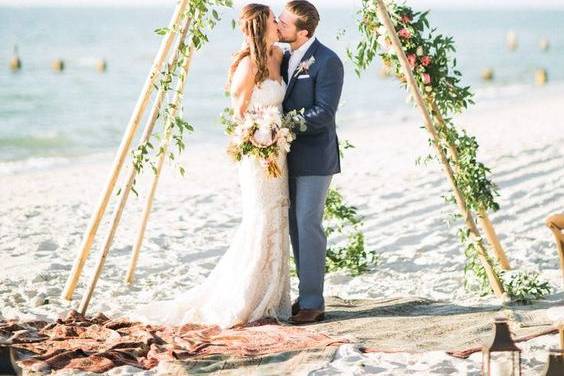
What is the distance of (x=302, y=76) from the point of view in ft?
19.8

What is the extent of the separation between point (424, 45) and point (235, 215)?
421cm

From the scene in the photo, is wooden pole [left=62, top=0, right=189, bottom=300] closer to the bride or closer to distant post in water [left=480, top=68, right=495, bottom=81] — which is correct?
the bride

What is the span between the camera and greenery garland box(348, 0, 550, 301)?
6.46m

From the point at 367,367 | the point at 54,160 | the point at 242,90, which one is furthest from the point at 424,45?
the point at 54,160

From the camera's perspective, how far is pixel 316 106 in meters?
5.98

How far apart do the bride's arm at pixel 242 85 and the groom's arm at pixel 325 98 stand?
363 mm

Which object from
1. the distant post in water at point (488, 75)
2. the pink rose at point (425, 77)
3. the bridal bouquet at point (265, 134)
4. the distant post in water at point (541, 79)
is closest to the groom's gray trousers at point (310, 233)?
the bridal bouquet at point (265, 134)

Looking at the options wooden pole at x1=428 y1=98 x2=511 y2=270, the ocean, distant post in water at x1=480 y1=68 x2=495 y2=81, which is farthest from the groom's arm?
distant post in water at x1=480 y1=68 x2=495 y2=81

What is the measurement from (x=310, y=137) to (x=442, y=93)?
112cm

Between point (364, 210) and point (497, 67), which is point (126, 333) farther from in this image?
point (497, 67)

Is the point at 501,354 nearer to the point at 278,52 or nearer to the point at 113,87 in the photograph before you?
the point at 278,52

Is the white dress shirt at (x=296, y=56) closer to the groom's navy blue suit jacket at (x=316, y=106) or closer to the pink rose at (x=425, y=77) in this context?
the groom's navy blue suit jacket at (x=316, y=106)

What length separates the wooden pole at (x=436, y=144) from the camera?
20.5 ft

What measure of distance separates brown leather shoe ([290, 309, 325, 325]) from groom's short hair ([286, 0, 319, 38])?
65.4 inches
